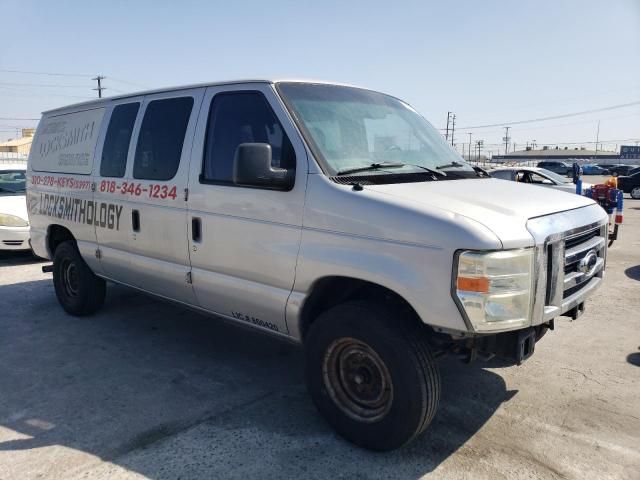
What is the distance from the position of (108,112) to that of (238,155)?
255 cm

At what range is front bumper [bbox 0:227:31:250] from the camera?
8.44 meters

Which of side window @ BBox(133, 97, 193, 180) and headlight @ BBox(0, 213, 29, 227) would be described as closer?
side window @ BBox(133, 97, 193, 180)

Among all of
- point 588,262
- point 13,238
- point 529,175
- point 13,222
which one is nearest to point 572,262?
point 588,262

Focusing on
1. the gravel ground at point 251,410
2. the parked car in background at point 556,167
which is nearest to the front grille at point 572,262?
the gravel ground at point 251,410

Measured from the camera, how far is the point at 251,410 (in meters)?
3.68

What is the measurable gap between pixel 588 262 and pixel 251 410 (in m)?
2.40

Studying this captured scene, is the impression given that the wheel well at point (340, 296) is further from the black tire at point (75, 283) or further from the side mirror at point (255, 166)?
the black tire at point (75, 283)

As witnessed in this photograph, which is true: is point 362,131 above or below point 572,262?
above

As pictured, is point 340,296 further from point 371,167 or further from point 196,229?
point 196,229

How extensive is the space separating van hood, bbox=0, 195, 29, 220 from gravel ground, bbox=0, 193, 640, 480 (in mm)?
3891

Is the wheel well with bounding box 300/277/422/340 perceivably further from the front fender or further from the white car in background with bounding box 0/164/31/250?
the white car in background with bounding box 0/164/31/250

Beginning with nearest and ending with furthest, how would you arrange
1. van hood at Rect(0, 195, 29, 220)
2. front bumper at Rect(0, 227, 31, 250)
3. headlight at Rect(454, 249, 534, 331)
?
headlight at Rect(454, 249, 534, 331) < front bumper at Rect(0, 227, 31, 250) < van hood at Rect(0, 195, 29, 220)

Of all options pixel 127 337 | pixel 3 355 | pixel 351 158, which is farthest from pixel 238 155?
pixel 3 355

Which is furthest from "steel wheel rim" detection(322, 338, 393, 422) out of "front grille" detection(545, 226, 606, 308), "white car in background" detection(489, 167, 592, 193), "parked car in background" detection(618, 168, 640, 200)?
"parked car in background" detection(618, 168, 640, 200)
